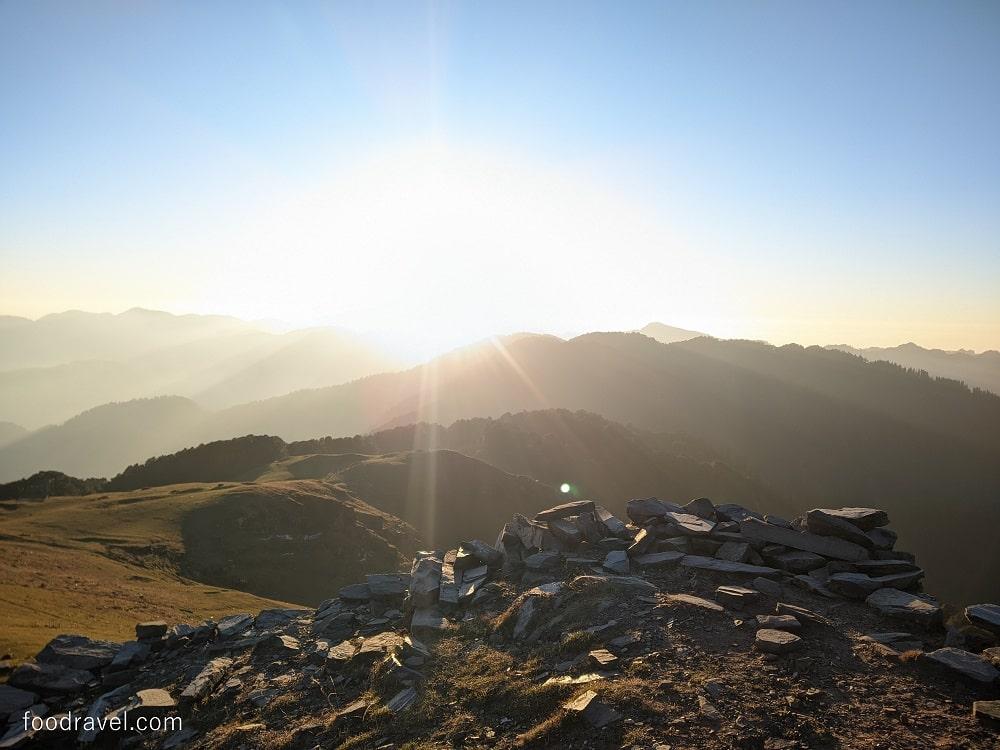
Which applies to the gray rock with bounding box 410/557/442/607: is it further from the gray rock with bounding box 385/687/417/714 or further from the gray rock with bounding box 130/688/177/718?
the gray rock with bounding box 130/688/177/718

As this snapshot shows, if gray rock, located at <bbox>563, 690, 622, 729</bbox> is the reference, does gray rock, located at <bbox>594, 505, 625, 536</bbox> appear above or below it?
above

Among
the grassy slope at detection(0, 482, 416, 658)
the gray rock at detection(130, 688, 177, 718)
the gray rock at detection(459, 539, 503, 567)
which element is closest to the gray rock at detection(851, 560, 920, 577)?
the gray rock at detection(459, 539, 503, 567)

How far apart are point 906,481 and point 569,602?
174082 millimetres

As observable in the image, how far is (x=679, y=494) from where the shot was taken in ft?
320

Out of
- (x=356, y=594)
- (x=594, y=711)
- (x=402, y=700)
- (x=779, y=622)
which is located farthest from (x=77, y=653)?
(x=779, y=622)

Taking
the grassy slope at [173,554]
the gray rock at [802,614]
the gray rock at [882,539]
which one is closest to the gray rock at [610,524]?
the gray rock at [802,614]

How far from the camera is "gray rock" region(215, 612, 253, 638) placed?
1637cm

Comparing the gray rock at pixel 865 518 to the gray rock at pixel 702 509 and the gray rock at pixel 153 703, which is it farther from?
the gray rock at pixel 153 703

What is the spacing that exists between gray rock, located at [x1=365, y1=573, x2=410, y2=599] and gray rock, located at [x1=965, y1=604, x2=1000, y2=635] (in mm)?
15093

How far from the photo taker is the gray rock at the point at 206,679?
12.8m

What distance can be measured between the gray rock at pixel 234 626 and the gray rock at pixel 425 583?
5727 millimetres

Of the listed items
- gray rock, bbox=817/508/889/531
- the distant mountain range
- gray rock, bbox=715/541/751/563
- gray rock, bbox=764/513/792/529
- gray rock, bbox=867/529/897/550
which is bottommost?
the distant mountain range

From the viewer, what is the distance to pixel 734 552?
1473cm

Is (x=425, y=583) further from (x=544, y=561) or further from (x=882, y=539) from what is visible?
(x=882, y=539)
